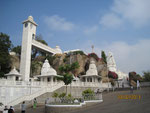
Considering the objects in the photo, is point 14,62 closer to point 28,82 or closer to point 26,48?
point 26,48

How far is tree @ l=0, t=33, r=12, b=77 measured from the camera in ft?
132

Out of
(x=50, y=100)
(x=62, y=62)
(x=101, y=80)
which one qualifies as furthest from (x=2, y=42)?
(x=50, y=100)

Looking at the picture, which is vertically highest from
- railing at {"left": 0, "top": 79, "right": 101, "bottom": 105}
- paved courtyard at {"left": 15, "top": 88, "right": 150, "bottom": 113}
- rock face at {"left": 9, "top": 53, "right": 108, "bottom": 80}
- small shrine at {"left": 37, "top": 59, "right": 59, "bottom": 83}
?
rock face at {"left": 9, "top": 53, "right": 108, "bottom": 80}

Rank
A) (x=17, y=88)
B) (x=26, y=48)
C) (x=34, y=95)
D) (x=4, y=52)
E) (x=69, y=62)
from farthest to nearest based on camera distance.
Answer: (x=69, y=62) → (x=4, y=52) → (x=26, y=48) → (x=17, y=88) → (x=34, y=95)

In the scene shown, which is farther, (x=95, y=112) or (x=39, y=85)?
(x=39, y=85)

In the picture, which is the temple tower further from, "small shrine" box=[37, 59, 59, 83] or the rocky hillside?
the rocky hillside

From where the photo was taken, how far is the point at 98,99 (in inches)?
803

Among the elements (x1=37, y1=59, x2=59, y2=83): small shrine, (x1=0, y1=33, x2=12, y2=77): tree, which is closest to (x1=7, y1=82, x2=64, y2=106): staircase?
(x1=37, y1=59, x2=59, y2=83): small shrine

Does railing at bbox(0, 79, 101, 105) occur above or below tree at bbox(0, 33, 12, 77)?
below

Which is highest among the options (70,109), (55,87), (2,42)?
(2,42)

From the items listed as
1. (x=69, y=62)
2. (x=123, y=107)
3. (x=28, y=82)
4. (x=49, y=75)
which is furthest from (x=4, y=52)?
(x=123, y=107)

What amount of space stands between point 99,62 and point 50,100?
3546cm

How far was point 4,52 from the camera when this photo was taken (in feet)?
134

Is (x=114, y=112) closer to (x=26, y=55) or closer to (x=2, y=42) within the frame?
(x=26, y=55)
